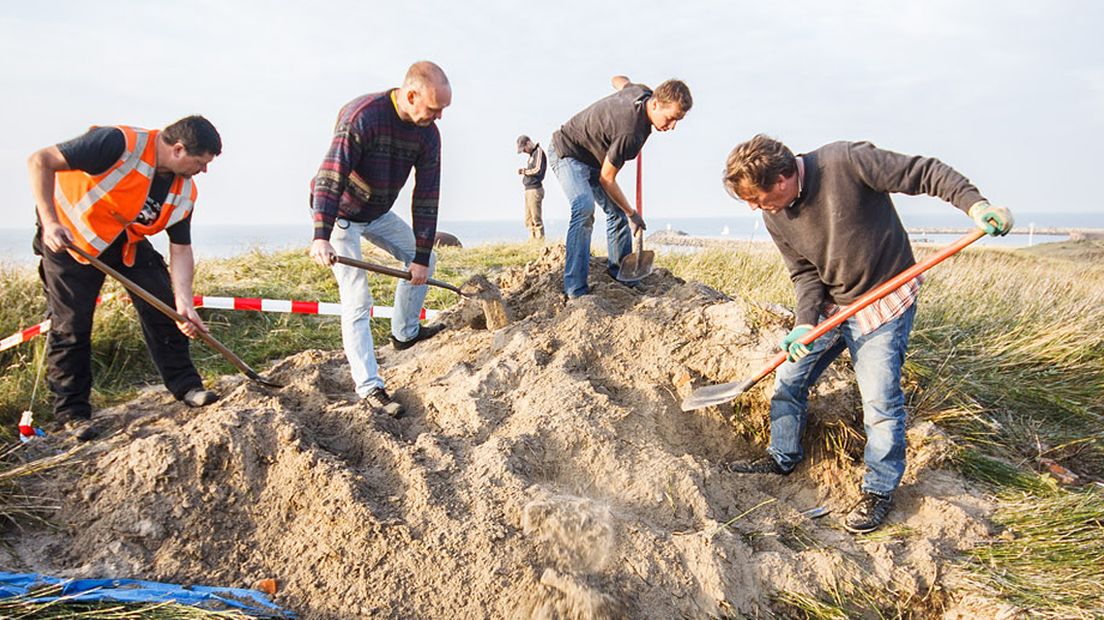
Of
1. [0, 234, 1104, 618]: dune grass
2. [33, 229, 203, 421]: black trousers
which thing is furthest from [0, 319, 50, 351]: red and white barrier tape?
[33, 229, 203, 421]: black trousers

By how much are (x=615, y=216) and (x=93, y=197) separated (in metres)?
3.11

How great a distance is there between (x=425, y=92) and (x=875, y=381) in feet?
8.32

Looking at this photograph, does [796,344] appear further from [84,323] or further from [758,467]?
[84,323]

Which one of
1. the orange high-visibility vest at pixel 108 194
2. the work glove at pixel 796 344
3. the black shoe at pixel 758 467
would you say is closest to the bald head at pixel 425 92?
the orange high-visibility vest at pixel 108 194

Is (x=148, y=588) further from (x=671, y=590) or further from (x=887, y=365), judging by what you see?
(x=887, y=365)

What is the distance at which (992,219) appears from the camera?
8.44 feet

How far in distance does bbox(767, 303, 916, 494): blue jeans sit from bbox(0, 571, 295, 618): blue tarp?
237 cm

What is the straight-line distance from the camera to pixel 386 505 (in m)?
2.98

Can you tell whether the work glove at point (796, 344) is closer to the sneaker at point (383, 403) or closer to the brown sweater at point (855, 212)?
the brown sweater at point (855, 212)

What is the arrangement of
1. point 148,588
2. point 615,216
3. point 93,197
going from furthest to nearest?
point 615,216 → point 93,197 → point 148,588

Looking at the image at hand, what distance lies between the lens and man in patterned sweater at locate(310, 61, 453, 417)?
3.77 metres

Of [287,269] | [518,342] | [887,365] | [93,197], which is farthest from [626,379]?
[287,269]

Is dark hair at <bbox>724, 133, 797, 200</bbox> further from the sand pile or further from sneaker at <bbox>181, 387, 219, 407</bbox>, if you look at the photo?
sneaker at <bbox>181, 387, 219, 407</bbox>

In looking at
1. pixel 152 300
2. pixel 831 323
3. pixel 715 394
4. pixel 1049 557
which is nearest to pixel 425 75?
pixel 152 300
